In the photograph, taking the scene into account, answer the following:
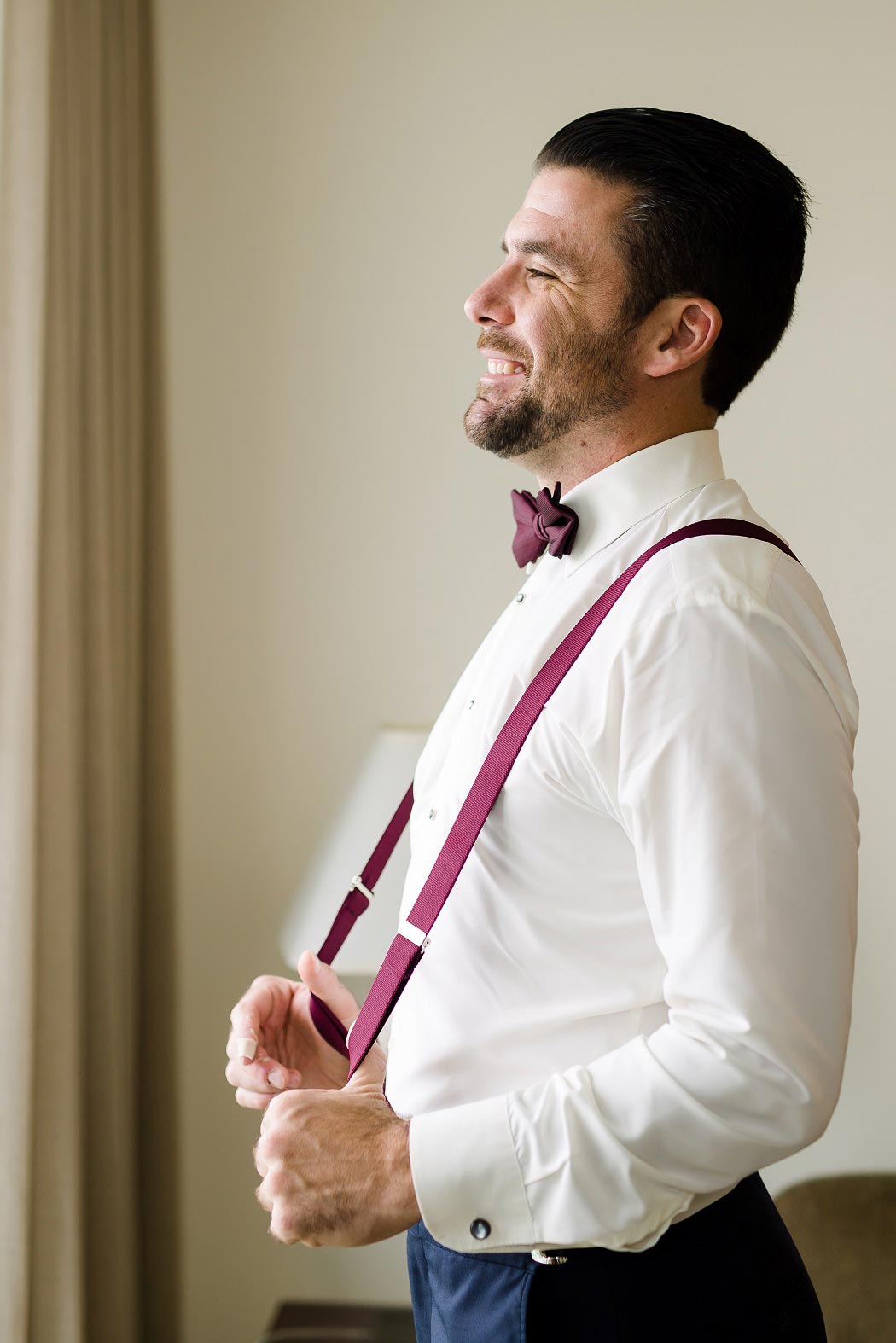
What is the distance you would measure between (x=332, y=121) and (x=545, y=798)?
1766 millimetres

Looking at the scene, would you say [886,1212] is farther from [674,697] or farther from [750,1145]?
[674,697]

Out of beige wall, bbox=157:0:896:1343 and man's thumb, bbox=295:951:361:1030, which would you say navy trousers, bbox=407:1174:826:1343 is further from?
beige wall, bbox=157:0:896:1343

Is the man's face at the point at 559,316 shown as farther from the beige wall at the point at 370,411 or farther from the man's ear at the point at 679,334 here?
the beige wall at the point at 370,411

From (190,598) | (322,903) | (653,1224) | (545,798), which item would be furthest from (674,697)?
(190,598)

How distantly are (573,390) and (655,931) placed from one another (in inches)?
20.8

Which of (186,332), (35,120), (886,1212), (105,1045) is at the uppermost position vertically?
(35,120)

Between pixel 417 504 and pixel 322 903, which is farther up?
pixel 417 504

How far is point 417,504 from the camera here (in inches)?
89.6

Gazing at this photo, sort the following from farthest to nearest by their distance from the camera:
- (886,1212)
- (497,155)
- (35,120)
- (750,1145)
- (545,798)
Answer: (497,155) → (886,1212) → (35,120) → (545,798) → (750,1145)

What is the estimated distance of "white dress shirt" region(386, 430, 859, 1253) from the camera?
2.58 ft

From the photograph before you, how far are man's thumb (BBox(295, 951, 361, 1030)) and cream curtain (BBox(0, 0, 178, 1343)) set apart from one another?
26.9 inches

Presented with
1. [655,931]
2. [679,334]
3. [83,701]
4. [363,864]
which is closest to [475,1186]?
[655,931]

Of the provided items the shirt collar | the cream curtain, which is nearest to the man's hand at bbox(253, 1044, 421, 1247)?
the shirt collar

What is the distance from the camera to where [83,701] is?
6.84ft
